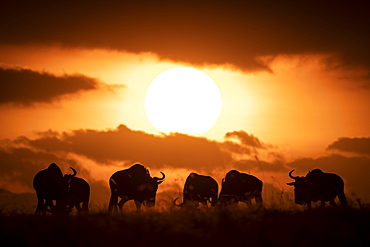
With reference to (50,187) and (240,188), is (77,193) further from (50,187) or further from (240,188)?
(240,188)

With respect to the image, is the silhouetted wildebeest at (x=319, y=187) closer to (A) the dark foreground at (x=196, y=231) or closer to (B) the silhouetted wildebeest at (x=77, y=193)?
(B) the silhouetted wildebeest at (x=77, y=193)

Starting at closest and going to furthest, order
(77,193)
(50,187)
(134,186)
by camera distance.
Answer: (50,187) → (134,186) → (77,193)

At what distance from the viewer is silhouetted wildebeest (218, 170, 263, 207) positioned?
26.5 meters

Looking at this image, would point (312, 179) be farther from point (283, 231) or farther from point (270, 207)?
point (283, 231)

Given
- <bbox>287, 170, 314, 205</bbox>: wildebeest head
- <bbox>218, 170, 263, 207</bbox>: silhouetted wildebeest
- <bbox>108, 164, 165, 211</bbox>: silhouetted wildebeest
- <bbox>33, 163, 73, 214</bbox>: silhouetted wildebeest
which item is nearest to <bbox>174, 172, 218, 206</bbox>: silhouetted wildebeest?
<bbox>218, 170, 263, 207</bbox>: silhouetted wildebeest

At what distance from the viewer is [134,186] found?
2617 centimetres

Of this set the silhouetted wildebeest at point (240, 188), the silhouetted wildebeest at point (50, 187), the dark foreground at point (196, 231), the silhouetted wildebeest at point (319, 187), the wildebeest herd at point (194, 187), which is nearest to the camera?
the dark foreground at point (196, 231)

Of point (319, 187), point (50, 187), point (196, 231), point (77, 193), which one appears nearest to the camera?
point (196, 231)

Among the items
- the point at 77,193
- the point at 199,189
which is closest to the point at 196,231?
the point at 199,189

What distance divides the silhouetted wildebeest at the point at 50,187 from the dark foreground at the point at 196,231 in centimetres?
988

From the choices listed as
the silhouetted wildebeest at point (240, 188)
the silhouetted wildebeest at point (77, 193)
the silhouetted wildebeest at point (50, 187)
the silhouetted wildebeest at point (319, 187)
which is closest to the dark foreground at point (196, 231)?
the silhouetted wildebeest at point (50, 187)

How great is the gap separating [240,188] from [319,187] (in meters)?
3.70

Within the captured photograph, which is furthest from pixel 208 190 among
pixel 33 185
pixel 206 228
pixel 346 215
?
pixel 206 228

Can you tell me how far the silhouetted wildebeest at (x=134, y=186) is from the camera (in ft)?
85.2
